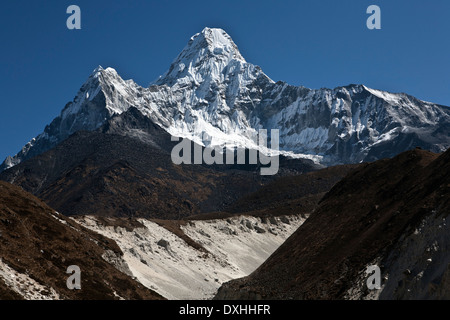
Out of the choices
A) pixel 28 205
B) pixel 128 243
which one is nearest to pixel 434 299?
pixel 28 205

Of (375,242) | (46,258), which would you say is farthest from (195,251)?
(375,242)

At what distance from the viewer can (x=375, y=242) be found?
183 feet

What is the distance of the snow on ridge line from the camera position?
9719 cm

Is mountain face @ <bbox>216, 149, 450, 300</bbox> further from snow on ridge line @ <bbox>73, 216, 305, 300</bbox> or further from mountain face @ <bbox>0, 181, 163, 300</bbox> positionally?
snow on ridge line @ <bbox>73, 216, 305, 300</bbox>

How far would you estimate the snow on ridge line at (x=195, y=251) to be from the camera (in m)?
97.2

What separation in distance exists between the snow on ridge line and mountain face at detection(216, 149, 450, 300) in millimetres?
23128

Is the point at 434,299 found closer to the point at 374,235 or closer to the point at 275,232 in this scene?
the point at 374,235

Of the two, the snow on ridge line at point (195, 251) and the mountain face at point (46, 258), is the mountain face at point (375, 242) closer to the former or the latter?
the mountain face at point (46, 258)

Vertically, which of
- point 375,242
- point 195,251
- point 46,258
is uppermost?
point 195,251

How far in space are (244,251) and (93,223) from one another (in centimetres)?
4390

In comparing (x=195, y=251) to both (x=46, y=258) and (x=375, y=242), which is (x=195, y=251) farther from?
(x=375, y=242)

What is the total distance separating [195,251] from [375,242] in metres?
71.6

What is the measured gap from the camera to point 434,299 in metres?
39.5

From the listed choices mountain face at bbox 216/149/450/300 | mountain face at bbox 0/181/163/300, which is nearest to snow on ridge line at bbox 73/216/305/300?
mountain face at bbox 0/181/163/300
